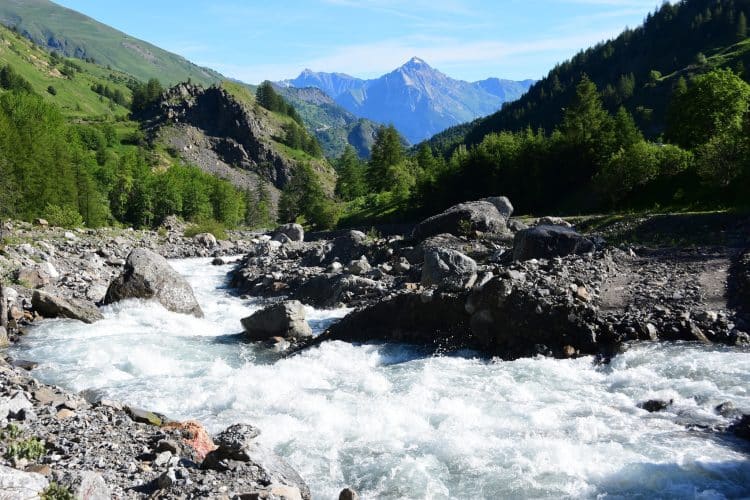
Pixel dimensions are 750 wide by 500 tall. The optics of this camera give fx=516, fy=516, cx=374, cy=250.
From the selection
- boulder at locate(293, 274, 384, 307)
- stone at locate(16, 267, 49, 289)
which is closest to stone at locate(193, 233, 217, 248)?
stone at locate(16, 267, 49, 289)

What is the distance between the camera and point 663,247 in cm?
2614

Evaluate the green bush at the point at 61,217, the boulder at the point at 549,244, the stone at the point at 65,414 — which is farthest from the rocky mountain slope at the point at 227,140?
the stone at the point at 65,414

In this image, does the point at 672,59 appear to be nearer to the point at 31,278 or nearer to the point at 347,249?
the point at 347,249

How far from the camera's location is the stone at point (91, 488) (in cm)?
753

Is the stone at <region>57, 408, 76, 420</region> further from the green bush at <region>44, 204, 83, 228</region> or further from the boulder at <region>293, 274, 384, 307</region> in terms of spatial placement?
the green bush at <region>44, 204, 83, 228</region>

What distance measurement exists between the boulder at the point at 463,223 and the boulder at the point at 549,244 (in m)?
12.5

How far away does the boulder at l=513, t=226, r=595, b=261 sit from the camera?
88.9 ft

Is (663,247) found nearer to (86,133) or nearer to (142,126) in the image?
(86,133)

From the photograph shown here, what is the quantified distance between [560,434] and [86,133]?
162595mm

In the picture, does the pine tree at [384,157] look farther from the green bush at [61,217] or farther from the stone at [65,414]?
the stone at [65,414]

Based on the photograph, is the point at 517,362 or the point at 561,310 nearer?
the point at 517,362

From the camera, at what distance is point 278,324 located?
2208cm

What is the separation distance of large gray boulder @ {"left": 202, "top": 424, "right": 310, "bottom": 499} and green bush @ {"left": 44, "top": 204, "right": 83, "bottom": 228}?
182 ft

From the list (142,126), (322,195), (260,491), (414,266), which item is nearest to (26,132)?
(322,195)
